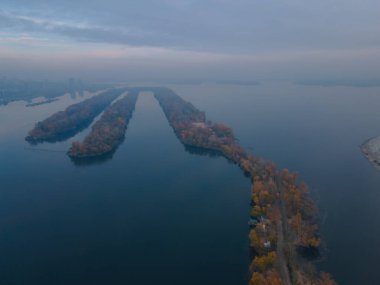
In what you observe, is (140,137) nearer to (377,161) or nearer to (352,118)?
(377,161)

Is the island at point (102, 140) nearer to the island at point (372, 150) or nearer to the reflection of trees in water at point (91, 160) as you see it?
the reflection of trees in water at point (91, 160)

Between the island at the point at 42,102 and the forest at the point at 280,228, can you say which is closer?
the forest at the point at 280,228

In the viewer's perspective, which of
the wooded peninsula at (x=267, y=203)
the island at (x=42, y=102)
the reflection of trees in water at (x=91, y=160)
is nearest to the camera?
the wooded peninsula at (x=267, y=203)

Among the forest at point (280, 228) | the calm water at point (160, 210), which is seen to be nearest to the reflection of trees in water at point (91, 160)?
the calm water at point (160, 210)

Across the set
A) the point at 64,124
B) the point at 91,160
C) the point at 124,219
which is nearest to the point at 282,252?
the point at 124,219

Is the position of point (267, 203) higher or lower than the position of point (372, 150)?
lower

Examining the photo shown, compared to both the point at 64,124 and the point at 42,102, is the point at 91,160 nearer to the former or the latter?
the point at 64,124
